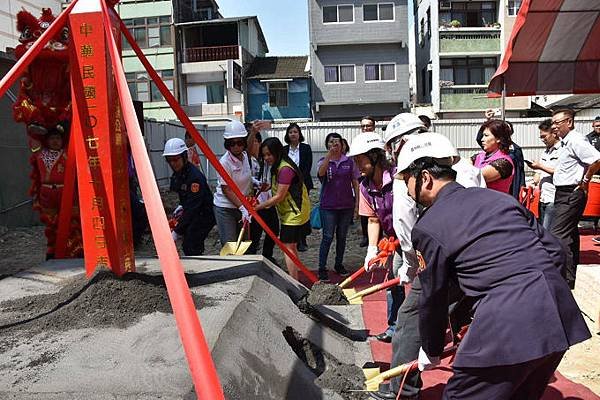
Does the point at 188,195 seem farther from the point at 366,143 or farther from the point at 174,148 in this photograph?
the point at 366,143

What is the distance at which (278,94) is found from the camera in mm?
30125

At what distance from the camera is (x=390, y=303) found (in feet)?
13.7

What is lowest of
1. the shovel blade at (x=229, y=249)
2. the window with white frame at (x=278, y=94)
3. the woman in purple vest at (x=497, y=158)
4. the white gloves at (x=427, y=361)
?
the white gloves at (x=427, y=361)

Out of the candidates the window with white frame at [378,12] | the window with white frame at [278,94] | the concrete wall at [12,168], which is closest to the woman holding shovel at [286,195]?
the concrete wall at [12,168]

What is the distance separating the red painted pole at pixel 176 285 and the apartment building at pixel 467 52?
25051 mm

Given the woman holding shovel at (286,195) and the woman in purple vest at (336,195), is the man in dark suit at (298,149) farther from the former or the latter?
the woman holding shovel at (286,195)

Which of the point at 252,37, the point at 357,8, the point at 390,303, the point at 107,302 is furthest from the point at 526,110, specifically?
the point at 107,302

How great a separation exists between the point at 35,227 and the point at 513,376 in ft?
30.6

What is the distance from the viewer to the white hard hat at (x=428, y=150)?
2189mm

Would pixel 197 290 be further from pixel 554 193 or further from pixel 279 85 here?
pixel 279 85

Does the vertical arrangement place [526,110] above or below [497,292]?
above

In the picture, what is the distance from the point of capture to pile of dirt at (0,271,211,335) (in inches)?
111

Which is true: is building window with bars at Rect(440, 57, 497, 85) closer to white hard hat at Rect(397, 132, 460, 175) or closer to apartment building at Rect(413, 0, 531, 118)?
apartment building at Rect(413, 0, 531, 118)

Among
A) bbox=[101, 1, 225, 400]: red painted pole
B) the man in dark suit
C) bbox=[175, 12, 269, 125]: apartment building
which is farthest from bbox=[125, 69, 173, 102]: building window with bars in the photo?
bbox=[101, 1, 225, 400]: red painted pole
